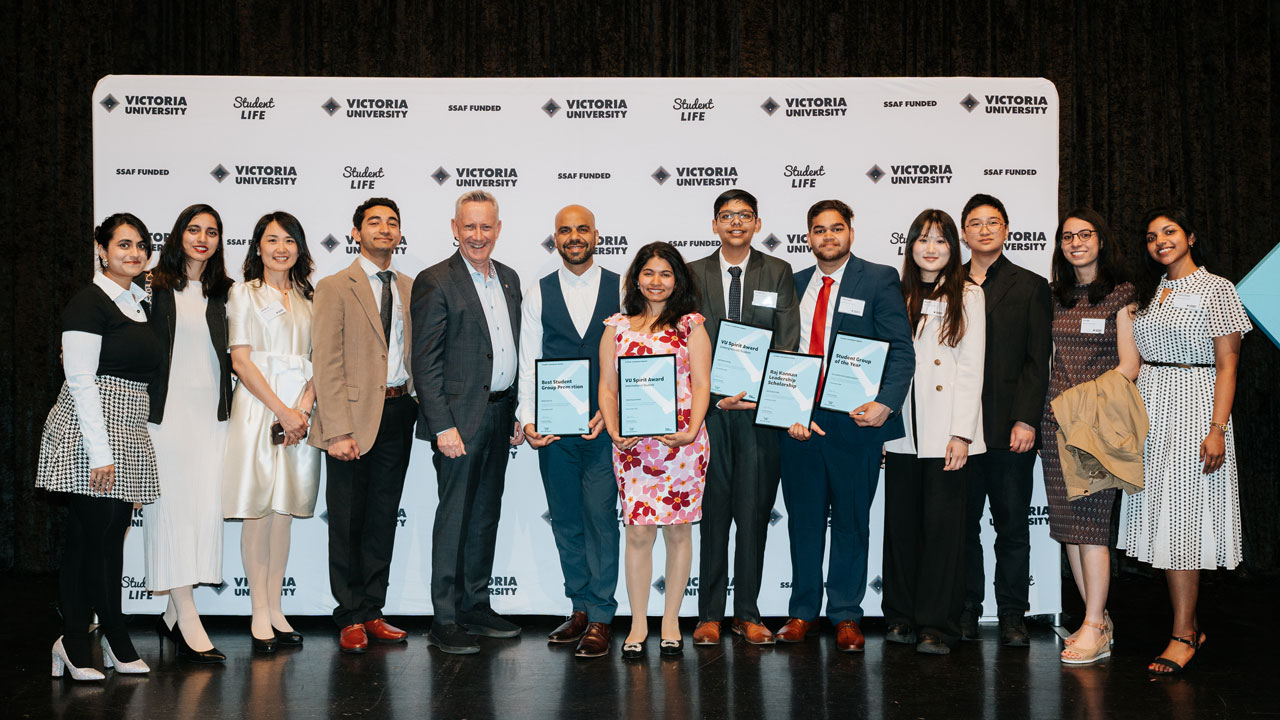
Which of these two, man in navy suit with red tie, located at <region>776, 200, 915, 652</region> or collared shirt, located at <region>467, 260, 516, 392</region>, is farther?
collared shirt, located at <region>467, 260, 516, 392</region>

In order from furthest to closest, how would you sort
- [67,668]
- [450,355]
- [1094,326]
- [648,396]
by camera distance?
[450,355] → [1094,326] → [648,396] → [67,668]

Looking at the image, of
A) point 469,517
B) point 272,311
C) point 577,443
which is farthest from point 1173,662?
point 272,311

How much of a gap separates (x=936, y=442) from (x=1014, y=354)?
1.85 ft

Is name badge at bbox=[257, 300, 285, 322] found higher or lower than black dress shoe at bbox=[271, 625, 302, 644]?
higher

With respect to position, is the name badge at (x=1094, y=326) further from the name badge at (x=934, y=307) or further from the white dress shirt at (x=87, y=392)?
the white dress shirt at (x=87, y=392)

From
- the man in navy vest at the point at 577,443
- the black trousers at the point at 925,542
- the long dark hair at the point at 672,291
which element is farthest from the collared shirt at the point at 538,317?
the black trousers at the point at 925,542

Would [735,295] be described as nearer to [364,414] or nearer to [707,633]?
[707,633]

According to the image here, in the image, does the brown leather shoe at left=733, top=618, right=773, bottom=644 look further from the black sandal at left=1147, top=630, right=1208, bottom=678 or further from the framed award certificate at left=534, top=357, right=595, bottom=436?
the black sandal at left=1147, top=630, right=1208, bottom=678

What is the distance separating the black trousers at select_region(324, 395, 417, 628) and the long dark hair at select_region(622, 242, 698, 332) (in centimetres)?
113

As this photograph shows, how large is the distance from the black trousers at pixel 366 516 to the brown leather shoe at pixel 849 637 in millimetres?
1965

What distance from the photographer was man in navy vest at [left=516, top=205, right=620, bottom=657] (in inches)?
159

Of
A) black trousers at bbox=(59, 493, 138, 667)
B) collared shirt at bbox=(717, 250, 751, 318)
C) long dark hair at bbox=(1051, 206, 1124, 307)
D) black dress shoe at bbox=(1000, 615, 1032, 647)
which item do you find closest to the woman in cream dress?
black trousers at bbox=(59, 493, 138, 667)

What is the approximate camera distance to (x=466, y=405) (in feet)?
13.1

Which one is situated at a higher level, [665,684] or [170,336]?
[170,336]
